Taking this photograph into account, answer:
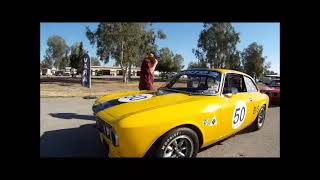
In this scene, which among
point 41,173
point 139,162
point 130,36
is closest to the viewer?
point 41,173

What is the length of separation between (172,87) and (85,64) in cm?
684

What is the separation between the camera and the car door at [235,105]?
12.2ft

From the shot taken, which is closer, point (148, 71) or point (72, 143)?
point (72, 143)

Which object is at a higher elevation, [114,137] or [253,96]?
[253,96]

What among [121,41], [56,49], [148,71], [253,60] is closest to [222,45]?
[253,60]

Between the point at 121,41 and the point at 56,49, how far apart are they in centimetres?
4542

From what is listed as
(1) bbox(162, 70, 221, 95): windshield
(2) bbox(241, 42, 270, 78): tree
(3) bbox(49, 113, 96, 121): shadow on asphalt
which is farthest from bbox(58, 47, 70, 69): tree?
(1) bbox(162, 70, 221, 95): windshield

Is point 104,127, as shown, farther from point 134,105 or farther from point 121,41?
point 121,41

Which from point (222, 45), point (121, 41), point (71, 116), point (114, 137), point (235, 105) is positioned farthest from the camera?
point (222, 45)

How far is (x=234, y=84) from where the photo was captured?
463cm

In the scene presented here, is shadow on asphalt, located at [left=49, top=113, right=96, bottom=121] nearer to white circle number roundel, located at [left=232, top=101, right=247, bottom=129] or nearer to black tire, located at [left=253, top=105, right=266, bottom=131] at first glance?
white circle number roundel, located at [left=232, top=101, right=247, bottom=129]
